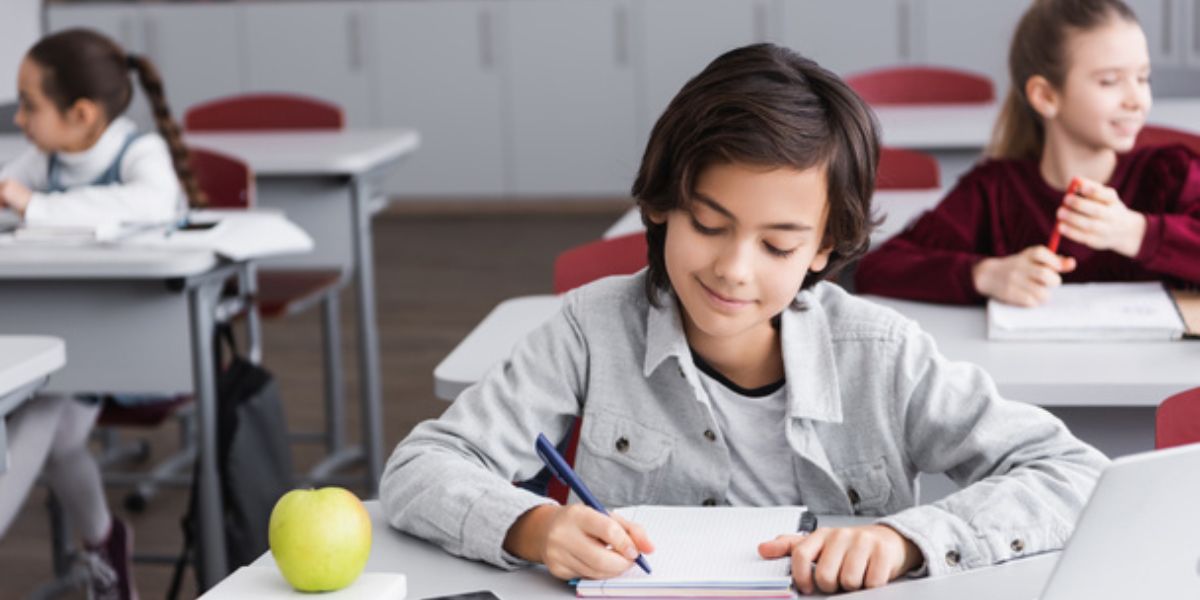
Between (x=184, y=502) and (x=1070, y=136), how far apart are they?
2.17 meters

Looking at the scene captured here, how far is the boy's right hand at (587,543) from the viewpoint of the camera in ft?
3.99

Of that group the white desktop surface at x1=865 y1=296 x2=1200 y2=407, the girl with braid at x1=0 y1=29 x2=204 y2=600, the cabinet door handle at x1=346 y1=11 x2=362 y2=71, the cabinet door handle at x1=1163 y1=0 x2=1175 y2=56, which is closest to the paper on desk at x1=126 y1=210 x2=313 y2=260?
the girl with braid at x1=0 y1=29 x2=204 y2=600

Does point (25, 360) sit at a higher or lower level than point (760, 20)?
lower

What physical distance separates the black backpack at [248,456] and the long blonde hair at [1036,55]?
115 cm

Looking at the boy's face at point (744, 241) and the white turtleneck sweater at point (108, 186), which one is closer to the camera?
the boy's face at point (744, 241)

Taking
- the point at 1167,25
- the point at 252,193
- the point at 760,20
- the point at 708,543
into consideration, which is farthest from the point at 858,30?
the point at 708,543

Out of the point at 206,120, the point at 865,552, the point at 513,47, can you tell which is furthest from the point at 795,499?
the point at 513,47

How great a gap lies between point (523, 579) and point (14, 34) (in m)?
6.40

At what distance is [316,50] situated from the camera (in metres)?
7.15

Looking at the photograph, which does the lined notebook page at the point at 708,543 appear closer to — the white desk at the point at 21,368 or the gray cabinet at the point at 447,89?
the white desk at the point at 21,368

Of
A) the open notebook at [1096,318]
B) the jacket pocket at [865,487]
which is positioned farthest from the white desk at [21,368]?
the open notebook at [1096,318]

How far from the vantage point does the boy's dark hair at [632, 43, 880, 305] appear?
1.35 meters

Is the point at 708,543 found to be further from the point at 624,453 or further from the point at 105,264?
the point at 105,264

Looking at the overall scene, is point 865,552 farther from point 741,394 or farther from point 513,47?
point 513,47
